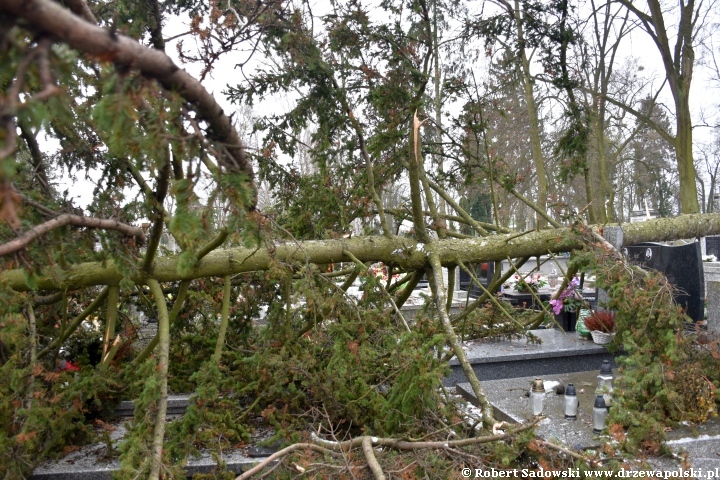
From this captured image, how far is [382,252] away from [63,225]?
2578mm

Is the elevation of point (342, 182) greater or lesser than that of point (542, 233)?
greater

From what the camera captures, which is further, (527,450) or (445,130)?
(445,130)

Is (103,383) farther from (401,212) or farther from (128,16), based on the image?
(401,212)

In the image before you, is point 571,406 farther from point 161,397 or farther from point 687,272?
point 687,272

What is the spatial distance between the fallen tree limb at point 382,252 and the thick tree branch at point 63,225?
61 centimetres

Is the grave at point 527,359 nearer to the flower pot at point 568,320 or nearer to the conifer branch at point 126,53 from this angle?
the flower pot at point 568,320

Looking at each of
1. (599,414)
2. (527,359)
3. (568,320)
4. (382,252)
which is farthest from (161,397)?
(568,320)

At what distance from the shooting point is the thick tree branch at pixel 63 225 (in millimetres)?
1535

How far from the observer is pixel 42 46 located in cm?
91

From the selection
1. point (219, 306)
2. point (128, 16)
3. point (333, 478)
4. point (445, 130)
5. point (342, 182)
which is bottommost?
point (333, 478)

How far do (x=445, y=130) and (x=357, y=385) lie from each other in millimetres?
2842

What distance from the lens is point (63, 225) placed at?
2.11m

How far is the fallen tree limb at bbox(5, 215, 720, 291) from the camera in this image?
11.9 ft

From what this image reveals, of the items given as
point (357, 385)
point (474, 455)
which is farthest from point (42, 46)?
point (357, 385)
